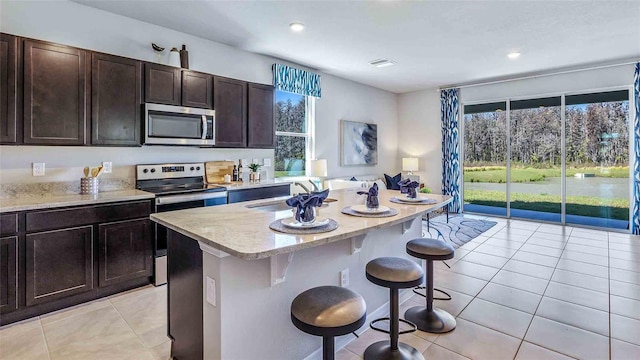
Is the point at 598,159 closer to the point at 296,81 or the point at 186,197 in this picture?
the point at 296,81

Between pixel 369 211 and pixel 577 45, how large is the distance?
4.37 meters

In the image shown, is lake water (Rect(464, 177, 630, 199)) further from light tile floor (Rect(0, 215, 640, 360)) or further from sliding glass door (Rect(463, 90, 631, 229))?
light tile floor (Rect(0, 215, 640, 360))

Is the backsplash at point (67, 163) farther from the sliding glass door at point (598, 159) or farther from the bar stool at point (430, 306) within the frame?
the sliding glass door at point (598, 159)

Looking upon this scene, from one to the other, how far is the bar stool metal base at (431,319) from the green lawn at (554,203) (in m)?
4.74

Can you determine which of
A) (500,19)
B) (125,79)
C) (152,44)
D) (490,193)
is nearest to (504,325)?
(500,19)

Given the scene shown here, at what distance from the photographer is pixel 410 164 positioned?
7.06 m

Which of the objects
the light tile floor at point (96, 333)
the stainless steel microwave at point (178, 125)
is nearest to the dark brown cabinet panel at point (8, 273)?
the light tile floor at point (96, 333)

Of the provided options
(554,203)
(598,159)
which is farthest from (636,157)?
(554,203)

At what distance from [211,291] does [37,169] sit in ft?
8.20

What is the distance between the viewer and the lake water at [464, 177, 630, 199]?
17.3 feet

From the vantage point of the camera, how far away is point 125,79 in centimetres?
310

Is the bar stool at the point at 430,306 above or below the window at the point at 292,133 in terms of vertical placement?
below

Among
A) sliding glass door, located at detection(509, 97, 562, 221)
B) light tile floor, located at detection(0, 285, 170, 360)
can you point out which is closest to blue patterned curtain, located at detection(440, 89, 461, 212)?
sliding glass door, located at detection(509, 97, 562, 221)

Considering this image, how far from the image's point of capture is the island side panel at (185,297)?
1714 mm
